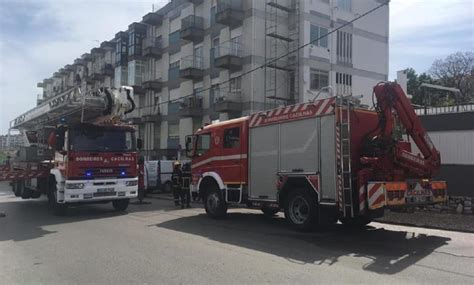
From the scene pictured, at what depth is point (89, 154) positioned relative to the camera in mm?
15203

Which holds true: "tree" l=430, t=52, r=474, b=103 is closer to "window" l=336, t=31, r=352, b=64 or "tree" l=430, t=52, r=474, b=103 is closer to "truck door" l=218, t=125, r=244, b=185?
"window" l=336, t=31, r=352, b=64

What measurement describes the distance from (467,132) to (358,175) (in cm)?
805

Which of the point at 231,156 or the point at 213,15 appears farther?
the point at 213,15

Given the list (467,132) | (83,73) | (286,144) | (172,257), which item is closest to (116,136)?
(286,144)

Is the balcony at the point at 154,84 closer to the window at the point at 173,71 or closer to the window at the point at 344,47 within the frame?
the window at the point at 173,71

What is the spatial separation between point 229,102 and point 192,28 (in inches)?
325

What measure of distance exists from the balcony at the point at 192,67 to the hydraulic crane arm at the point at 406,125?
2692cm

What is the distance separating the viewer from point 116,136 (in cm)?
1586

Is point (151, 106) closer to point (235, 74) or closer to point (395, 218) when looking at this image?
point (235, 74)

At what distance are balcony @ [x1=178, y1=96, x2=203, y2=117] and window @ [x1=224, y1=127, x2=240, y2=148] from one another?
2316cm

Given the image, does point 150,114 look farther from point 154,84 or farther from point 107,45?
point 107,45

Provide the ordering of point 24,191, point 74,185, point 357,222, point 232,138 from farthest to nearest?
point 24,191 → point 74,185 → point 232,138 → point 357,222

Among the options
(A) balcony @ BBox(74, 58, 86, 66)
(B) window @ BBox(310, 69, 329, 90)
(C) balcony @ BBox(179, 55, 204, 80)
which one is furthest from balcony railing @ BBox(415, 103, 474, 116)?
(A) balcony @ BBox(74, 58, 86, 66)

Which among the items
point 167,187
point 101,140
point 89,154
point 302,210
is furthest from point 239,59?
point 302,210
